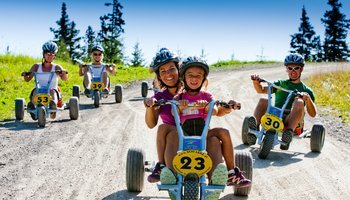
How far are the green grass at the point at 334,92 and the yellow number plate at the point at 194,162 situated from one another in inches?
329

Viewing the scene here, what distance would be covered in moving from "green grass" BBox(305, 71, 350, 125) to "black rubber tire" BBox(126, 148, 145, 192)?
7.90 metres

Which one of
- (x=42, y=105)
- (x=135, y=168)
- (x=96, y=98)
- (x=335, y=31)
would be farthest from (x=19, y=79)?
(x=335, y=31)

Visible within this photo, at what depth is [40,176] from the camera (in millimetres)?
6035

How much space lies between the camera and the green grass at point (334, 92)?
1401 centimetres

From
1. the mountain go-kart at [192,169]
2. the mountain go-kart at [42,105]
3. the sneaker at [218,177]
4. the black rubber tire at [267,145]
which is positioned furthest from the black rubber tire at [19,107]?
the sneaker at [218,177]

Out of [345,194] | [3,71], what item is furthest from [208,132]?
[3,71]

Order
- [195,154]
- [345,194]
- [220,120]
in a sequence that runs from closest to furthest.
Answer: [195,154] → [345,194] → [220,120]

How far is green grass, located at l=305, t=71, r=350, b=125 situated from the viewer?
14007mm

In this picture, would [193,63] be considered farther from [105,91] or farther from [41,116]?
[105,91]

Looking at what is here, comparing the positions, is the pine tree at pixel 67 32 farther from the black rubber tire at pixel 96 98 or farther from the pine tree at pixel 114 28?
the black rubber tire at pixel 96 98

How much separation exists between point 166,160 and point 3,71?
14.9 meters

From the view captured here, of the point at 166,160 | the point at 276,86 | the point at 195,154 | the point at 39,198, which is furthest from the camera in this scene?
the point at 276,86

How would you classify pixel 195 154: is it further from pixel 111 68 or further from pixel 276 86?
pixel 111 68

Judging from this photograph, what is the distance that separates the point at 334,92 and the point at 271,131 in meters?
11.5
